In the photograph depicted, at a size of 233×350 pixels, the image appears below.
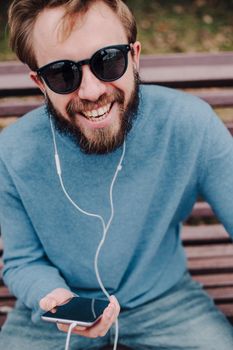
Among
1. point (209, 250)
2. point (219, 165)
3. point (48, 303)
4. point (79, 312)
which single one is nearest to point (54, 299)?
point (48, 303)

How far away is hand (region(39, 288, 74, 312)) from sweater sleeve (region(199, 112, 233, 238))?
688mm

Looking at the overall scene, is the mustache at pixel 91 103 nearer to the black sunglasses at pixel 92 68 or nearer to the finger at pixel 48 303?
the black sunglasses at pixel 92 68

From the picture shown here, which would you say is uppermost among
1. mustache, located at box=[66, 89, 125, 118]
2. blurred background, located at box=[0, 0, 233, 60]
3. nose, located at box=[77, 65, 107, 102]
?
Result: nose, located at box=[77, 65, 107, 102]

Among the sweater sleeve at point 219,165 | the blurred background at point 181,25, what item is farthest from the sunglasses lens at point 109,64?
the blurred background at point 181,25

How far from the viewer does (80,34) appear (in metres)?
2.09

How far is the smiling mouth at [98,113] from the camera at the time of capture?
2195mm

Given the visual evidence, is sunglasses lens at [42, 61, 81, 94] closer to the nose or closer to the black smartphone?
the nose

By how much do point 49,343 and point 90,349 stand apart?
173mm

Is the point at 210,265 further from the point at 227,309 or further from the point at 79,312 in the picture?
the point at 79,312

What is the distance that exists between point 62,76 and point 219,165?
26.7 inches

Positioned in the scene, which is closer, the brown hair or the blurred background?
the brown hair

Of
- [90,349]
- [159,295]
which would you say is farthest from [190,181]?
[90,349]

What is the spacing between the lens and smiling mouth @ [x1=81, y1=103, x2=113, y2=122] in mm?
2195

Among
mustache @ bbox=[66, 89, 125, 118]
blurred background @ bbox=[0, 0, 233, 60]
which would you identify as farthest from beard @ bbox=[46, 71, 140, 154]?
blurred background @ bbox=[0, 0, 233, 60]
